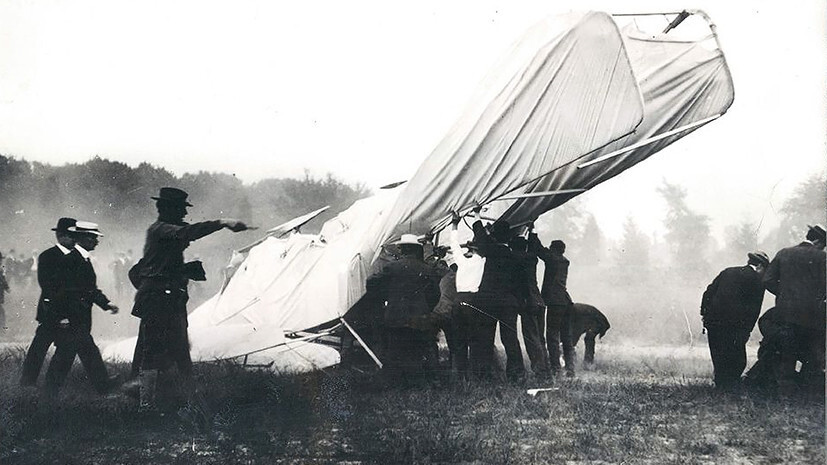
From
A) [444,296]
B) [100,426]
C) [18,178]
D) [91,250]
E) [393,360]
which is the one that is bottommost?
[100,426]

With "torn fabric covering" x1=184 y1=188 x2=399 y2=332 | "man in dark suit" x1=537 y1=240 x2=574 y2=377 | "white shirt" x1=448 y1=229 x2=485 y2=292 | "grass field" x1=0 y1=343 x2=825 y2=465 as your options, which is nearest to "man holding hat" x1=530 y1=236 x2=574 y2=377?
"man in dark suit" x1=537 y1=240 x2=574 y2=377

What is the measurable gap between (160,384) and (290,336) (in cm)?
108

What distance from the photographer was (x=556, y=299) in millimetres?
6043

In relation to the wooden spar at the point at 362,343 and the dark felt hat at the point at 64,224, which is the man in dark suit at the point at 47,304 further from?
the wooden spar at the point at 362,343

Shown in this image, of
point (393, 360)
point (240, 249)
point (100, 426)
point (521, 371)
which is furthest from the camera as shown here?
point (240, 249)

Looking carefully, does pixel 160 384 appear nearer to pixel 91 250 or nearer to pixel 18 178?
pixel 91 250

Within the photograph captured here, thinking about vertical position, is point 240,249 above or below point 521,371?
above

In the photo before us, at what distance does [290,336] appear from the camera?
5.16m

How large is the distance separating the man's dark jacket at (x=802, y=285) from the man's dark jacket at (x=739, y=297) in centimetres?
17

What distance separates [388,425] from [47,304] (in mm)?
2575

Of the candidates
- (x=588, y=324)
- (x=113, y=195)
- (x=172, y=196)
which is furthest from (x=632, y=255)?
(x=113, y=195)

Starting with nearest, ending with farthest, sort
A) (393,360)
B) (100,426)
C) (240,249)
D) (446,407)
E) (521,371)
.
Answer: (100,426) → (446,407) → (393,360) → (521,371) → (240,249)

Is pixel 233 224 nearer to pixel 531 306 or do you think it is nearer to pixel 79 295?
pixel 79 295

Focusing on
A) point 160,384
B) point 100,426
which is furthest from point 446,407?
point 100,426
